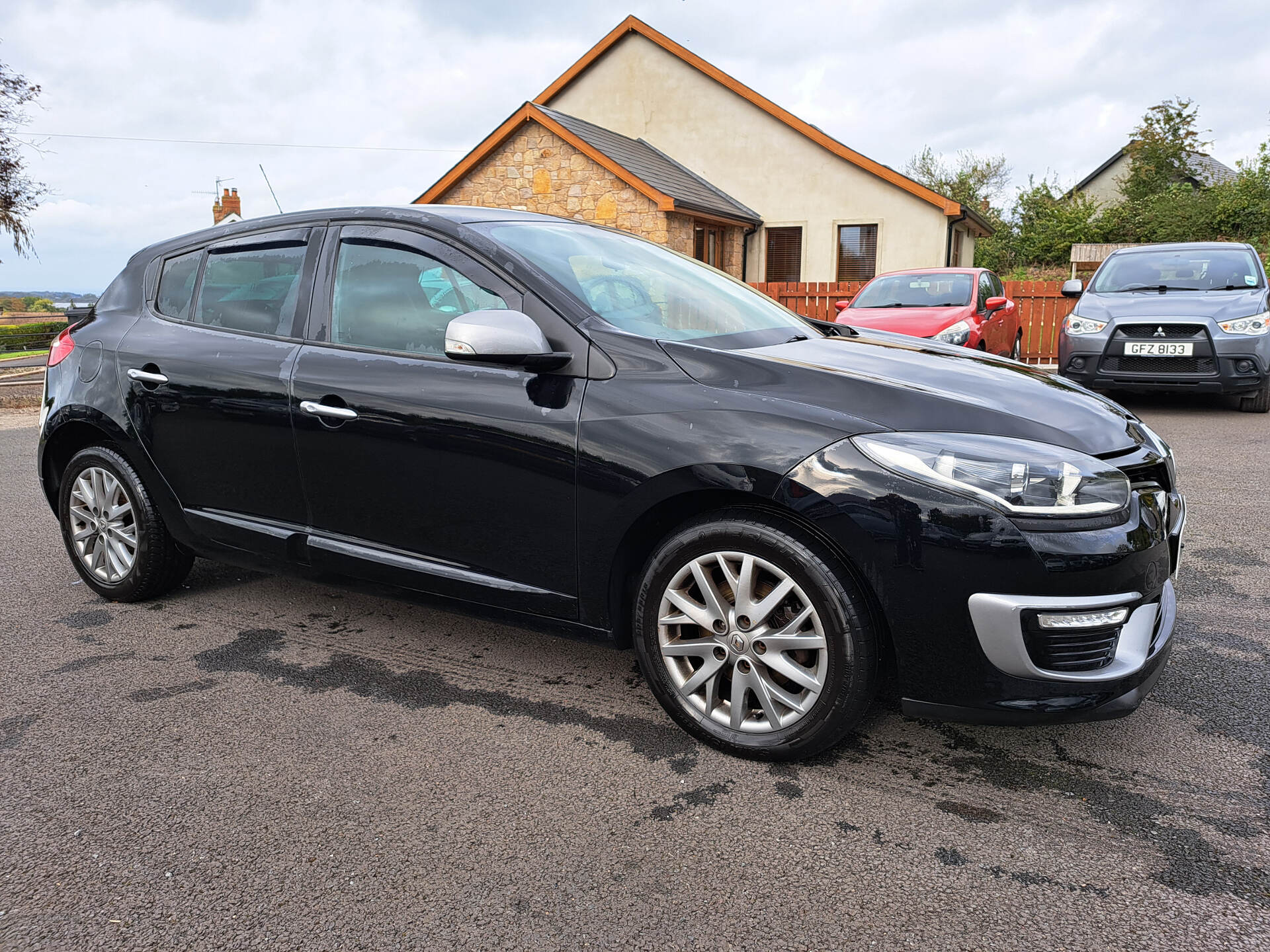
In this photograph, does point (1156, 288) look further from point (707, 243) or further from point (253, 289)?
point (707, 243)

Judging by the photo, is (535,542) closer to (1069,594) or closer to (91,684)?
(1069,594)

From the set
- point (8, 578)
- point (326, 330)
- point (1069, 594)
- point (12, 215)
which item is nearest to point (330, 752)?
point (326, 330)

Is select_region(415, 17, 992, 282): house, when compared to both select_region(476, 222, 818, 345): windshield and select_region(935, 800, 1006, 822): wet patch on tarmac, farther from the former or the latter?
select_region(935, 800, 1006, 822): wet patch on tarmac

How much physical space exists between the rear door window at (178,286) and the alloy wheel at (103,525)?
767 millimetres

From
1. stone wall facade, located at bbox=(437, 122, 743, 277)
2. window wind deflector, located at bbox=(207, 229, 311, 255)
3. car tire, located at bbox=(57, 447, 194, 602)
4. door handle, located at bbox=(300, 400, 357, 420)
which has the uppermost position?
stone wall facade, located at bbox=(437, 122, 743, 277)

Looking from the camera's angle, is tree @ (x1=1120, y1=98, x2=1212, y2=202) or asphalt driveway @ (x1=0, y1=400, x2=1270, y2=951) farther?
tree @ (x1=1120, y1=98, x2=1212, y2=202)

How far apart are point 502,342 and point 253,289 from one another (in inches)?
57.8

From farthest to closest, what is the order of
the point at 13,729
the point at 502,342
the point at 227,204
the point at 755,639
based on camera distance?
the point at 227,204, the point at 13,729, the point at 502,342, the point at 755,639

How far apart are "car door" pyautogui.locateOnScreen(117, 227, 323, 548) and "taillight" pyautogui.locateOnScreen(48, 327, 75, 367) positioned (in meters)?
0.41

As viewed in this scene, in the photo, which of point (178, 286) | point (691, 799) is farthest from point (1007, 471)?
point (178, 286)

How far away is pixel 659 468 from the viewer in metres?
2.58

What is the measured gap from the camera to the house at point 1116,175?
41.5 metres

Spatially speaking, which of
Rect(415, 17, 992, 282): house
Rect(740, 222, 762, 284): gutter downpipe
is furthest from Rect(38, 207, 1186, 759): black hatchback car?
Rect(740, 222, 762, 284): gutter downpipe

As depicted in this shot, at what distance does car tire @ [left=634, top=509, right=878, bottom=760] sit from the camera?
7.96 ft
